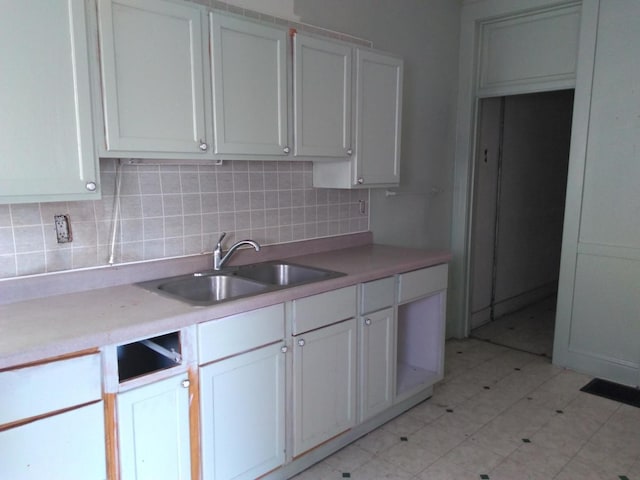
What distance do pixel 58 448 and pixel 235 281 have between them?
1064mm

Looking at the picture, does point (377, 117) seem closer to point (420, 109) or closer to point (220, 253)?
point (420, 109)

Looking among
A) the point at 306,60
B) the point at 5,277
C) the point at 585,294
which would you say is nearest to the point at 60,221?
the point at 5,277

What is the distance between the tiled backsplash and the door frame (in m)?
1.32

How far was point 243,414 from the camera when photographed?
78.2 inches

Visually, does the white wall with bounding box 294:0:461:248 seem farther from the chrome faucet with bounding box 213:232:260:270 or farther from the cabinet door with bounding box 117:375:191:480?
the cabinet door with bounding box 117:375:191:480

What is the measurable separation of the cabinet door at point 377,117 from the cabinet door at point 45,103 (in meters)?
1.45

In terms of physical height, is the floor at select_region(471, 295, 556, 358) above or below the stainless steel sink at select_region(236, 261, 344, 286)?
below

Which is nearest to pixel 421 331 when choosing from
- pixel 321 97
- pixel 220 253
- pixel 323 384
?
pixel 323 384

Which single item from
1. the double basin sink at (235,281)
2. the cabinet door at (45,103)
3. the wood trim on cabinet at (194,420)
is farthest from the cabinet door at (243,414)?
the cabinet door at (45,103)

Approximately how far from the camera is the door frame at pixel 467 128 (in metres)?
3.64

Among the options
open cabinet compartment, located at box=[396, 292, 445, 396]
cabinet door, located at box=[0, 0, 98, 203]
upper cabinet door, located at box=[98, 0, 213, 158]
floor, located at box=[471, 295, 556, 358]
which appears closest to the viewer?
cabinet door, located at box=[0, 0, 98, 203]

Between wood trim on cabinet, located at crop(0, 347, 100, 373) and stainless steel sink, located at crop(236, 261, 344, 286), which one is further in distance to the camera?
stainless steel sink, located at crop(236, 261, 344, 286)

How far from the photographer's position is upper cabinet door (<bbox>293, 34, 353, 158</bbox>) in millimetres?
2416

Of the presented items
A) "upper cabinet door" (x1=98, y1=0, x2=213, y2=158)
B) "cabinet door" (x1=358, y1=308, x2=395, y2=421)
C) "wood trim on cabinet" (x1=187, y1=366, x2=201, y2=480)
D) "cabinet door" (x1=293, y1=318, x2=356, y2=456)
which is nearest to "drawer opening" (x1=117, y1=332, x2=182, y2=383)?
"wood trim on cabinet" (x1=187, y1=366, x2=201, y2=480)
